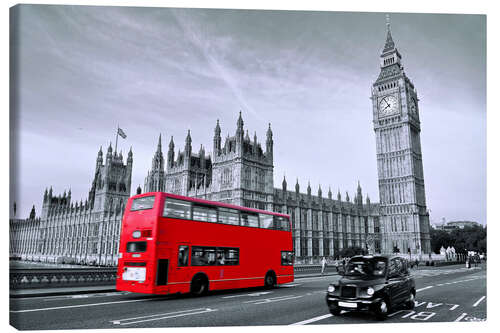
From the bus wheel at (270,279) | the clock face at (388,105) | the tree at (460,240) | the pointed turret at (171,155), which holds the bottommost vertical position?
the tree at (460,240)

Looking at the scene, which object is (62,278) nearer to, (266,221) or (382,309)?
(266,221)

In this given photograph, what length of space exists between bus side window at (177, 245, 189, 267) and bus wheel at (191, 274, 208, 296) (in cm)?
101

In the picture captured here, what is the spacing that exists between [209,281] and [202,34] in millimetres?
10928

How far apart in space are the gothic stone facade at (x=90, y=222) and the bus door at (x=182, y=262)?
69.6m

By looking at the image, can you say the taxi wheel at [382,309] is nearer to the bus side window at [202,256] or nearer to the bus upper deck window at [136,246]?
the bus side window at [202,256]

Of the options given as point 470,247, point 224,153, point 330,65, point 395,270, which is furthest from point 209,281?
point 470,247

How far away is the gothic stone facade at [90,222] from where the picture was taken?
84981 mm

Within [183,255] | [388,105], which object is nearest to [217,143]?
[388,105]

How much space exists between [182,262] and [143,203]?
2.83 metres

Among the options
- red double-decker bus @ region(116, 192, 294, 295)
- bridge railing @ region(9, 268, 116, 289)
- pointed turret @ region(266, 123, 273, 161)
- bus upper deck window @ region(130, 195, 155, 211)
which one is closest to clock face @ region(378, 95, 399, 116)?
pointed turret @ region(266, 123, 273, 161)

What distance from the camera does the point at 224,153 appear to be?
62688 millimetres

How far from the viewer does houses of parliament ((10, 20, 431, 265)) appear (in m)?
61.4

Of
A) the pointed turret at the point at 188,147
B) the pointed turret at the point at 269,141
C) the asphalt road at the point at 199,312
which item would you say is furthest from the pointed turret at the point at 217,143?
the asphalt road at the point at 199,312

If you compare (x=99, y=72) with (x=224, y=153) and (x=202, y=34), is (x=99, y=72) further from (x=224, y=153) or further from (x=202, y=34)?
(x=224, y=153)
